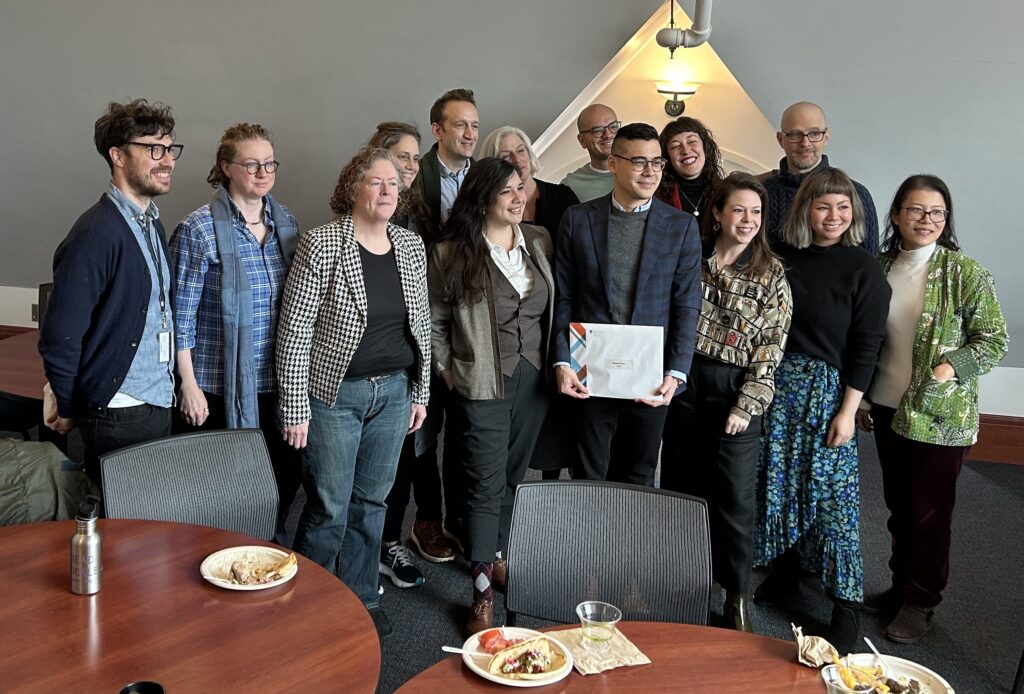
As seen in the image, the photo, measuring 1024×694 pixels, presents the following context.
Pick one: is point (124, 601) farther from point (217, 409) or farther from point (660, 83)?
point (660, 83)

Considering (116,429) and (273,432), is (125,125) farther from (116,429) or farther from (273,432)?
(273,432)

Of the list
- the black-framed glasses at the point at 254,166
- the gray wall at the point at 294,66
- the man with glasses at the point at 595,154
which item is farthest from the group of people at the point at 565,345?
the gray wall at the point at 294,66

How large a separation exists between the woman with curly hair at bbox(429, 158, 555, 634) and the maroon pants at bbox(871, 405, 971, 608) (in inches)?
47.3

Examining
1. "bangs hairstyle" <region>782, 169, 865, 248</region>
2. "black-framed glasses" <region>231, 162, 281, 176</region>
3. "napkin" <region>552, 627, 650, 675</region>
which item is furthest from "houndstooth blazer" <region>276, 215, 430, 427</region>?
"bangs hairstyle" <region>782, 169, 865, 248</region>

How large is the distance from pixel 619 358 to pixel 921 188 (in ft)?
3.63

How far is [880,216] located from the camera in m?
4.46

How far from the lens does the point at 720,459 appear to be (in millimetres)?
2850

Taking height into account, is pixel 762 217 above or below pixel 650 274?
above

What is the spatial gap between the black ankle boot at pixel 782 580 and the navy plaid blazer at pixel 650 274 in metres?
0.94

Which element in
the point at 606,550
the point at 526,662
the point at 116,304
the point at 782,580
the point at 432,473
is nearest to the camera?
the point at 526,662

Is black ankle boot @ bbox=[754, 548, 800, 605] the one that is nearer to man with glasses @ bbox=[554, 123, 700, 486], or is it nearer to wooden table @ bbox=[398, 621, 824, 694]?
man with glasses @ bbox=[554, 123, 700, 486]

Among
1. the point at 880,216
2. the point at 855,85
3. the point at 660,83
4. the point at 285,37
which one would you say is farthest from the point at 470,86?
the point at 660,83

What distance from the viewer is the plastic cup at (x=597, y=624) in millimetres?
1458

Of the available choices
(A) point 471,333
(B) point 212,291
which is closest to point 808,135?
(A) point 471,333
